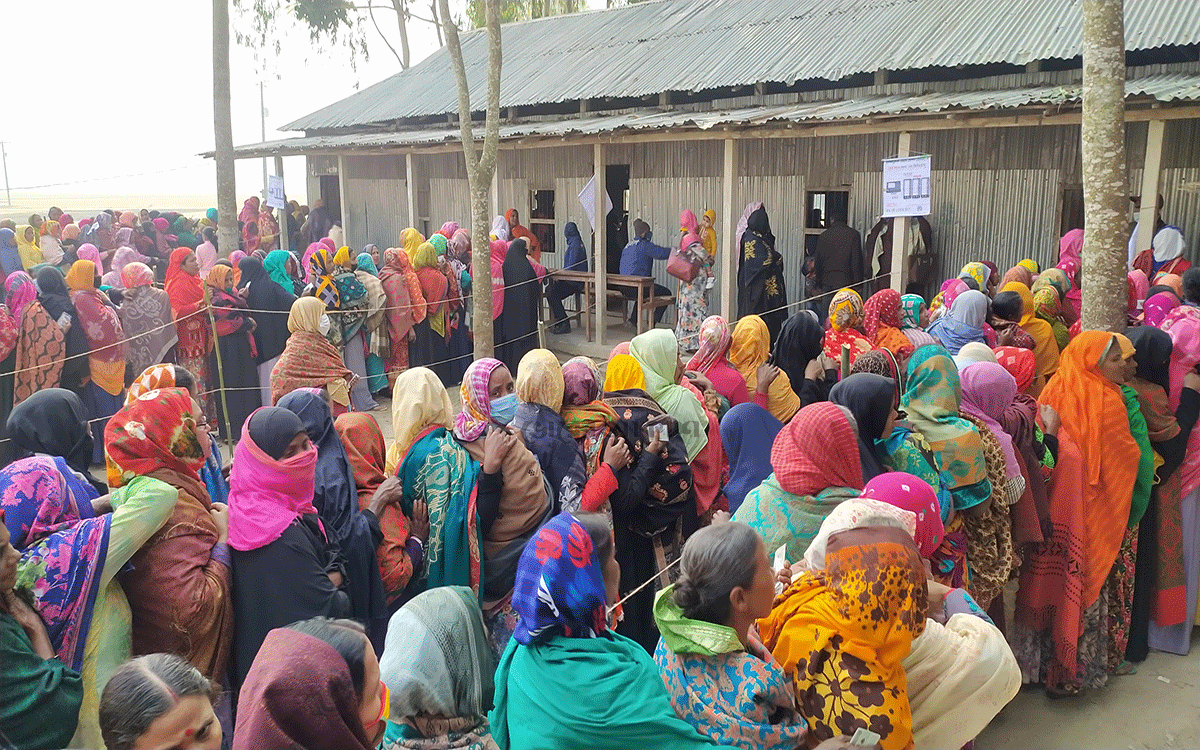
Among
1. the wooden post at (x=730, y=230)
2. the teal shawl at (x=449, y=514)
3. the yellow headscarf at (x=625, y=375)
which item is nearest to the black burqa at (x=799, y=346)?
the yellow headscarf at (x=625, y=375)

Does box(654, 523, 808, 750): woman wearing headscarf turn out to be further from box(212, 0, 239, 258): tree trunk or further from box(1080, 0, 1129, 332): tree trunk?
box(212, 0, 239, 258): tree trunk

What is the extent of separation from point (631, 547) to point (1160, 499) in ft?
9.09

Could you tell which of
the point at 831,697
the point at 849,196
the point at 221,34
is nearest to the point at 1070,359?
the point at 831,697

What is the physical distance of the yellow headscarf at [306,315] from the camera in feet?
21.9

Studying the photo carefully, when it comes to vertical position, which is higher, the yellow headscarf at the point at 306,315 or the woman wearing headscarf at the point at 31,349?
the yellow headscarf at the point at 306,315

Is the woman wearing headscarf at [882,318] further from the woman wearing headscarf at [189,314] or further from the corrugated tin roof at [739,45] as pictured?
the woman wearing headscarf at [189,314]

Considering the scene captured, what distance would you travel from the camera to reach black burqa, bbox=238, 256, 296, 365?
837 centimetres

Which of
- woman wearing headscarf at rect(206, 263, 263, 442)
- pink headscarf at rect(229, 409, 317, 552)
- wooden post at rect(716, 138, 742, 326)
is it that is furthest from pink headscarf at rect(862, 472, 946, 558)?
wooden post at rect(716, 138, 742, 326)

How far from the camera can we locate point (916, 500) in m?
2.69

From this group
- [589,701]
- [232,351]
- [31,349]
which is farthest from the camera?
[232,351]

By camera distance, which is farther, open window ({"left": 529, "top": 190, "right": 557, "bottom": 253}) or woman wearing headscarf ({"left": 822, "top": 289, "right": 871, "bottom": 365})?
open window ({"left": 529, "top": 190, "right": 557, "bottom": 253})

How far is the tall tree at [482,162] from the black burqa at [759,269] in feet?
10.9

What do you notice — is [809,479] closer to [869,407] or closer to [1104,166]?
[869,407]

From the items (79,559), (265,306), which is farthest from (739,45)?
(79,559)
